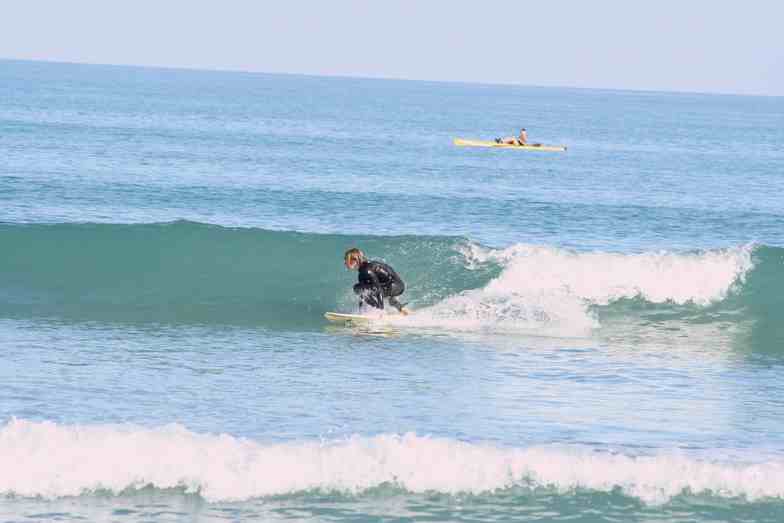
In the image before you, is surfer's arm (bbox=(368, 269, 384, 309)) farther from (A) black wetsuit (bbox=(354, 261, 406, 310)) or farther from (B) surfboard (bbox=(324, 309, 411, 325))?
→ (B) surfboard (bbox=(324, 309, 411, 325))

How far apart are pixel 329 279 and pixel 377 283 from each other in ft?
17.5

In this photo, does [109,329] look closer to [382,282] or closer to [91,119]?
[382,282]

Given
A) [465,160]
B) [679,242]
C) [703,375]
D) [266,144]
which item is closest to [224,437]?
[703,375]

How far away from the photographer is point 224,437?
502 inches

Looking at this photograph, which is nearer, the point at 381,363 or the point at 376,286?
the point at 381,363

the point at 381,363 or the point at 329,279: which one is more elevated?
the point at 381,363

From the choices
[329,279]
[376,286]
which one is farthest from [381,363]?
[329,279]

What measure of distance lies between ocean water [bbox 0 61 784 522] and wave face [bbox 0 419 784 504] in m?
0.02

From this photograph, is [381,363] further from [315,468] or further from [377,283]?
[315,468]

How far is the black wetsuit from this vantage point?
2031 cm

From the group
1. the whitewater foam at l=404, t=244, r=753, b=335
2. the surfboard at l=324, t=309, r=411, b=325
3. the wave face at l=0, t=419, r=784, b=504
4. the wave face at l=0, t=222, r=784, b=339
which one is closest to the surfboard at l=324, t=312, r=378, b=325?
the surfboard at l=324, t=309, r=411, b=325

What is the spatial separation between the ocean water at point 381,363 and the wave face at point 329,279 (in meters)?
0.07

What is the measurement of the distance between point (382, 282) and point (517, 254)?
18.2ft

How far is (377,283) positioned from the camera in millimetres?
20391
